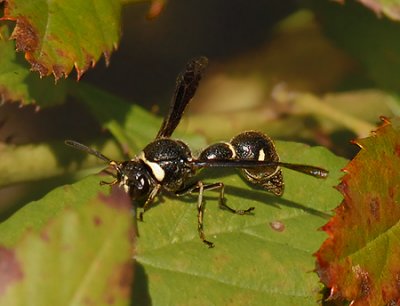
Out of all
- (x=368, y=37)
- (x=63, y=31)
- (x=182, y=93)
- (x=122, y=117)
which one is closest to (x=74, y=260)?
(x=63, y=31)

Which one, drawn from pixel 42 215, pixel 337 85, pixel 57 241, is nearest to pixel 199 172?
pixel 42 215

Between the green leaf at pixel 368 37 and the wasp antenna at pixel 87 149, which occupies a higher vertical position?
the wasp antenna at pixel 87 149

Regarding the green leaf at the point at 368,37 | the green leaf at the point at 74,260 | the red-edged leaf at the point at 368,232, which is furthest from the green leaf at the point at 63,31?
the green leaf at the point at 368,37

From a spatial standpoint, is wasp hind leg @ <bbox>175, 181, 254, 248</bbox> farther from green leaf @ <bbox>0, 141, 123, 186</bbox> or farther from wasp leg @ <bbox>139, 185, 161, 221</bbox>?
green leaf @ <bbox>0, 141, 123, 186</bbox>

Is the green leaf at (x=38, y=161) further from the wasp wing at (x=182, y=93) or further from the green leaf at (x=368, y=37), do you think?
the green leaf at (x=368, y=37)

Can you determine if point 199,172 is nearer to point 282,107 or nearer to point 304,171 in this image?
point 304,171

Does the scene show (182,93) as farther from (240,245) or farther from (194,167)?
(240,245)
